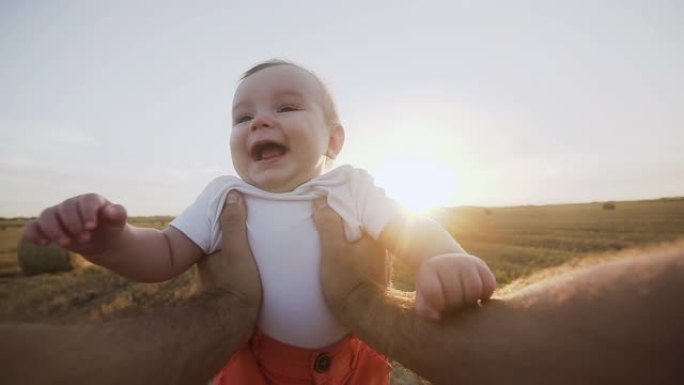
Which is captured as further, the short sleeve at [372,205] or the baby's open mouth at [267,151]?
the baby's open mouth at [267,151]

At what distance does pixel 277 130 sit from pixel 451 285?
1272mm

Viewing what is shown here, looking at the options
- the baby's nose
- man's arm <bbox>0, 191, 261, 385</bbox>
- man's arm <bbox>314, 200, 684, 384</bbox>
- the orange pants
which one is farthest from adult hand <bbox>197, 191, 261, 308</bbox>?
man's arm <bbox>314, 200, 684, 384</bbox>

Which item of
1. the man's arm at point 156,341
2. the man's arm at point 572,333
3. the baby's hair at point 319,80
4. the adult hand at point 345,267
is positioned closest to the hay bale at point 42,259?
the baby's hair at point 319,80

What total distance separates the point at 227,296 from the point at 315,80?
142cm

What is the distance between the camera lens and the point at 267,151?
209 cm

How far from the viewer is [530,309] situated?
0.90 metres

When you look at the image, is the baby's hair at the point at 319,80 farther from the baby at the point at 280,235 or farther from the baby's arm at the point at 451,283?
the baby's arm at the point at 451,283

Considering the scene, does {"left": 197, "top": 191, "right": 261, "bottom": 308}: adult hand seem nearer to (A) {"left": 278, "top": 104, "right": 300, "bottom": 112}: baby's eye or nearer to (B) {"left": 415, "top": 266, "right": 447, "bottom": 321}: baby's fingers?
(A) {"left": 278, "top": 104, "right": 300, "bottom": 112}: baby's eye

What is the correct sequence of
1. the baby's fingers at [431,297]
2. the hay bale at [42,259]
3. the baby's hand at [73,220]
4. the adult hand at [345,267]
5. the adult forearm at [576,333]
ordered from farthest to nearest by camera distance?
the hay bale at [42,259] → the adult hand at [345,267] → the baby's hand at [73,220] → the baby's fingers at [431,297] → the adult forearm at [576,333]

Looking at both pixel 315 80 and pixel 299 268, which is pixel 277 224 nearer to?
pixel 299 268

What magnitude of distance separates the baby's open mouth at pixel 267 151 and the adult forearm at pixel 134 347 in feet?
2.77

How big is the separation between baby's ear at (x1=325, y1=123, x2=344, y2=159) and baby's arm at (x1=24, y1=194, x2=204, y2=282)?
1.07 m

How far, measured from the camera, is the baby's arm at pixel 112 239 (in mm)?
1227

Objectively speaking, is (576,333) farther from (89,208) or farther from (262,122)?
(262,122)
